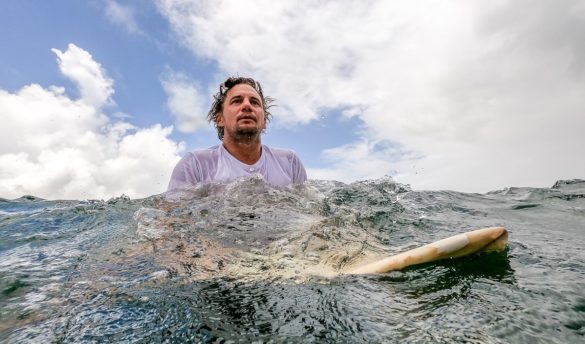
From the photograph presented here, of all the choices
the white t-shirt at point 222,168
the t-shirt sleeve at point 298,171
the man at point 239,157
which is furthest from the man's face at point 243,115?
the t-shirt sleeve at point 298,171

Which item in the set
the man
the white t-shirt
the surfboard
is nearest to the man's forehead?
the man

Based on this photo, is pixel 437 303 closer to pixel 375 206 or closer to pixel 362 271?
pixel 362 271

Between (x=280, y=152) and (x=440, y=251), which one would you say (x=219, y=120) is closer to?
(x=280, y=152)

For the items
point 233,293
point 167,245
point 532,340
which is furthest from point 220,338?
point 167,245

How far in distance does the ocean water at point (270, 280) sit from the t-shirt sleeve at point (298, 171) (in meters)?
0.62

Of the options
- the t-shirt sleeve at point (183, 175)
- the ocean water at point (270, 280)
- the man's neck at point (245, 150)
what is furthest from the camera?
the man's neck at point (245, 150)

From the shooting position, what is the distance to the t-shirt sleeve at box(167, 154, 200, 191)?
16.7 ft

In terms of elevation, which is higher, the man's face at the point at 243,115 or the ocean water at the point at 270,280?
A: the man's face at the point at 243,115

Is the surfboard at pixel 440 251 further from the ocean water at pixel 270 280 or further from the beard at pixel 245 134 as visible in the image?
the beard at pixel 245 134

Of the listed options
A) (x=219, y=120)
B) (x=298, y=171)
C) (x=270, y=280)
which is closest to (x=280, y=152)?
(x=298, y=171)

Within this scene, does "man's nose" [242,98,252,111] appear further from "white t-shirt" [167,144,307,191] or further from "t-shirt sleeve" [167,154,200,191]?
"t-shirt sleeve" [167,154,200,191]

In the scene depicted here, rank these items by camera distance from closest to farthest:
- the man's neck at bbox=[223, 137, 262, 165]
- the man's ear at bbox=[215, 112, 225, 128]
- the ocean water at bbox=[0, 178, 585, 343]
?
1. the ocean water at bbox=[0, 178, 585, 343]
2. the man's neck at bbox=[223, 137, 262, 165]
3. the man's ear at bbox=[215, 112, 225, 128]

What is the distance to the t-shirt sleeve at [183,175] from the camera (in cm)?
509

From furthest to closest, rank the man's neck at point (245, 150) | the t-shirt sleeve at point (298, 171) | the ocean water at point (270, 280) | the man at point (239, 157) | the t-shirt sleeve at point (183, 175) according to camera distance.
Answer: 1. the t-shirt sleeve at point (298, 171)
2. the man's neck at point (245, 150)
3. the man at point (239, 157)
4. the t-shirt sleeve at point (183, 175)
5. the ocean water at point (270, 280)
